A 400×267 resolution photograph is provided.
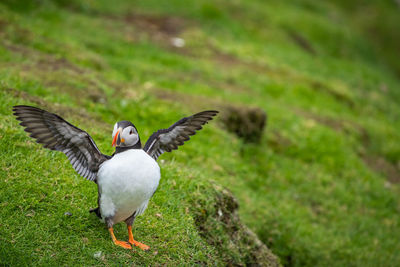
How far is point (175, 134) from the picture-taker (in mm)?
4340

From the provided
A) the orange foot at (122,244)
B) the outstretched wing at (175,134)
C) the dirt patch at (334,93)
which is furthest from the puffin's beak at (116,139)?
the dirt patch at (334,93)

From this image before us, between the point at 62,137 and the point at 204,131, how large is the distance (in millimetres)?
5123

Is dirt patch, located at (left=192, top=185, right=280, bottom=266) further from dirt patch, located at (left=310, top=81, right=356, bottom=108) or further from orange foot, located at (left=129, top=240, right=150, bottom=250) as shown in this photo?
dirt patch, located at (left=310, top=81, right=356, bottom=108)

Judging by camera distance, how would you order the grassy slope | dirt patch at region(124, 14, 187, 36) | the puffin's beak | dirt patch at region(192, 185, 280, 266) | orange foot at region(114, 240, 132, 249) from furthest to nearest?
dirt patch at region(124, 14, 187, 36)
dirt patch at region(192, 185, 280, 266)
the grassy slope
orange foot at region(114, 240, 132, 249)
the puffin's beak

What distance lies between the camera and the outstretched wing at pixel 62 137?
361 cm

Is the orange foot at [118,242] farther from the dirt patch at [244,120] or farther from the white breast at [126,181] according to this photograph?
the dirt patch at [244,120]

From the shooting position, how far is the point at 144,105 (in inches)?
344

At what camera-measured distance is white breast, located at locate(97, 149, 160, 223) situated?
370 centimetres

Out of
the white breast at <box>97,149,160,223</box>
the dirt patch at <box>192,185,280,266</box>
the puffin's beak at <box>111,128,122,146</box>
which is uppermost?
the puffin's beak at <box>111,128,122,146</box>

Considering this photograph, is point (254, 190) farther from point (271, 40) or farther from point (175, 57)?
point (271, 40)

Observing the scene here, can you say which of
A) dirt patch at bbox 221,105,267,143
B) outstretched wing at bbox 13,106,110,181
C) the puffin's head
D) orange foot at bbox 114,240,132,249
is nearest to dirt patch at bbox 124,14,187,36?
dirt patch at bbox 221,105,267,143

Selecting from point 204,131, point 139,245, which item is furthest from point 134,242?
point 204,131

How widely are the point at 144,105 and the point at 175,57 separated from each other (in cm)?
590

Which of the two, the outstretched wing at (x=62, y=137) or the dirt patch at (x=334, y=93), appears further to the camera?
the dirt patch at (x=334, y=93)
